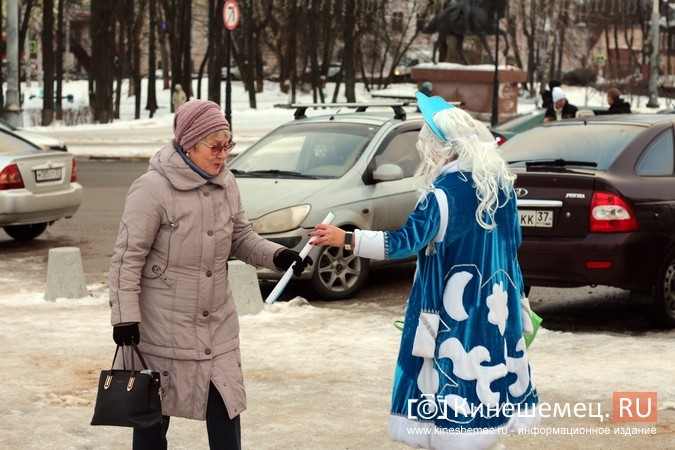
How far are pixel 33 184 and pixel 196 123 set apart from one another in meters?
9.33

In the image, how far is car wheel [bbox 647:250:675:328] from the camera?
902 cm

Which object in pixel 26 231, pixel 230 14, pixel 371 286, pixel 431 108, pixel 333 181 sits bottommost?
pixel 26 231

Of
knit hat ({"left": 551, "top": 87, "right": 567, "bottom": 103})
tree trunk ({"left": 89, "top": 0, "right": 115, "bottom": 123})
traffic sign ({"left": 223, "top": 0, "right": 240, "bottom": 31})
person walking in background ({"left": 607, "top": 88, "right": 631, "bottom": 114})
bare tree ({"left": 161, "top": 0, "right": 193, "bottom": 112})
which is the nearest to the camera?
person walking in background ({"left": 607, "top": 88, "right": 631, "bottom": 114})

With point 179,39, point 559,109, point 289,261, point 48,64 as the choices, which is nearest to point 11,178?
point 289,261

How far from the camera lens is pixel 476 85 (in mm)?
39750

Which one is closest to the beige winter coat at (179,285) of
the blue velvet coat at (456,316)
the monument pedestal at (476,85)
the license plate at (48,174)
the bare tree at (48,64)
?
the blue velvet coat at (456,316)

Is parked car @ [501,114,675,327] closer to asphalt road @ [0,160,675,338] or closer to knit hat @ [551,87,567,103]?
asphalt road @ [0,160,675,338]

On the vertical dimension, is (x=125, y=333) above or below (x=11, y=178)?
above

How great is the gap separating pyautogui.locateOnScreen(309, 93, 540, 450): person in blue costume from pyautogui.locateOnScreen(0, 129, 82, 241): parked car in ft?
30.7

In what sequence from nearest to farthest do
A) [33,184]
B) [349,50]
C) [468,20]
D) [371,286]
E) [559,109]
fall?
[371,286] → [33,184] → [559,109] → [468,20] → [349,50]

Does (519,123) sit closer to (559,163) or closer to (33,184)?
(33,184)

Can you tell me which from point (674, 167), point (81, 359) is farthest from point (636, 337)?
point (81, 359)

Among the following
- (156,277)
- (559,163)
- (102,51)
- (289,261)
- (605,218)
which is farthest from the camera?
(102,51)

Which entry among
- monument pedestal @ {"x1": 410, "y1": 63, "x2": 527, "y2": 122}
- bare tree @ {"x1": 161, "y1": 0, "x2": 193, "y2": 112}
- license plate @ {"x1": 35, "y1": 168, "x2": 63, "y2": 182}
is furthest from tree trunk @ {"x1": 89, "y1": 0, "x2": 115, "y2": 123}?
license plate @ {"x1": 35, "y1": 168, "x2": 63, "y2": 182}
